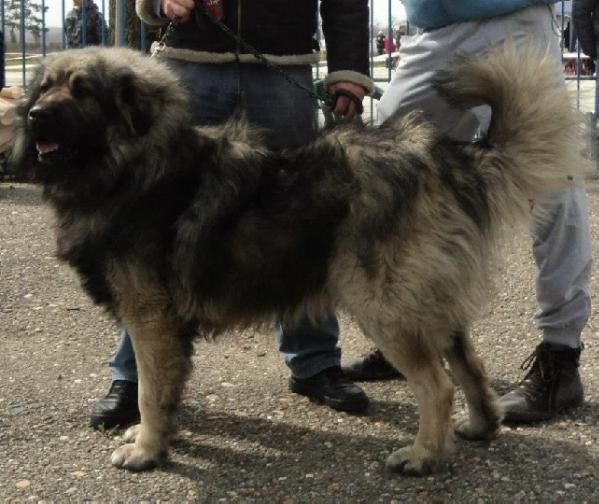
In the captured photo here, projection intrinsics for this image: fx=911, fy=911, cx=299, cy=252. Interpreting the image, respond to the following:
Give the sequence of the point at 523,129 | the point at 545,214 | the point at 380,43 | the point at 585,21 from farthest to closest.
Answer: the point at 380,43 → the point at 585,21 → the point at 545,214 → the point at 523,129

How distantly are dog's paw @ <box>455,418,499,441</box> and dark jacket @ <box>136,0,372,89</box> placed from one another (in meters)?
1.53

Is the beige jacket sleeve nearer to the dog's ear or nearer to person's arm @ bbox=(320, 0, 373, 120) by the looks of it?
the dog's ear

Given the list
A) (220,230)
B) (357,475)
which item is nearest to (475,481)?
(357,475)

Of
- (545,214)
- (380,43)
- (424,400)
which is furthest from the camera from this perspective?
(380,43)

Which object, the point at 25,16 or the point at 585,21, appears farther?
the point at 25,16

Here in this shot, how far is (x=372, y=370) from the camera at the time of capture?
4.50 m

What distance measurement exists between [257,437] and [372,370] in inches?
34.3

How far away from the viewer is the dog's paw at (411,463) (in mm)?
3445

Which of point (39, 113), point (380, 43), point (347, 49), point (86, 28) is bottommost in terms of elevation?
point (39, 113)

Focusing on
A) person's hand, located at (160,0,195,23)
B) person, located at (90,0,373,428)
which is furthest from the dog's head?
person, located at (90,0,373,428)

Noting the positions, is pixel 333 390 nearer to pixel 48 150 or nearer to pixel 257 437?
pixel 257 437

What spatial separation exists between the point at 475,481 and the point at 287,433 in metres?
0.87

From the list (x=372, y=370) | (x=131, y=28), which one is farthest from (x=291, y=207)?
(x=131, y=28)

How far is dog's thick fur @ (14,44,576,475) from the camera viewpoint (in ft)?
10.8
